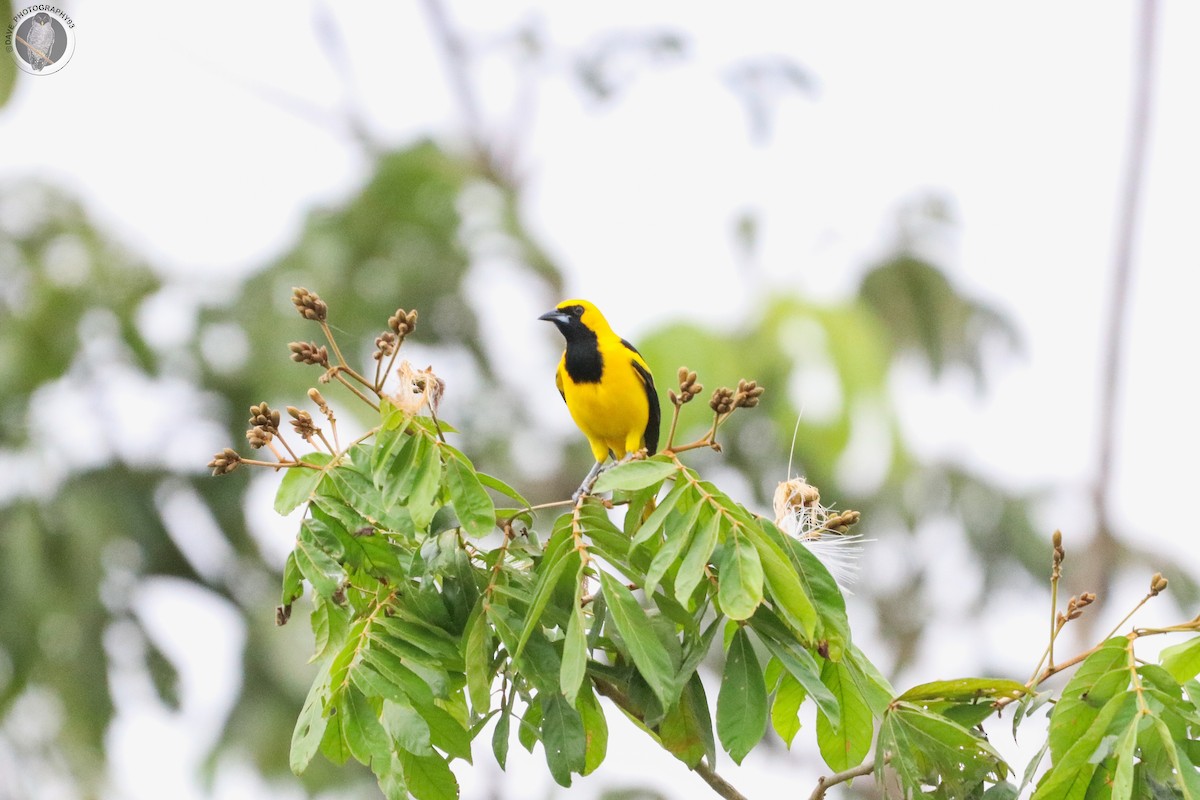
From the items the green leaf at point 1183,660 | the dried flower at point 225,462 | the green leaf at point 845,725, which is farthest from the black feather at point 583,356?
the green leaf at point 1183,660

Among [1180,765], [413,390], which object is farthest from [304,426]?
[1180,765]

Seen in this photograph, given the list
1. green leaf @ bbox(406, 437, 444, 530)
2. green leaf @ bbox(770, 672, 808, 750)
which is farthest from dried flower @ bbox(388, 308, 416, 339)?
green leaf @ bbox(770, 672, 808, 750)

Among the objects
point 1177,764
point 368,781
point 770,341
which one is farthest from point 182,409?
point 1177,764

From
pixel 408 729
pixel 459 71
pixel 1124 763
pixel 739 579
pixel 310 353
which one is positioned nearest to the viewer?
pixel 1124 763

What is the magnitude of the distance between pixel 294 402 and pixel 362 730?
6743 millimetres

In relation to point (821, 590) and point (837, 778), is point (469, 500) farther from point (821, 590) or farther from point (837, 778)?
point (837, 778)

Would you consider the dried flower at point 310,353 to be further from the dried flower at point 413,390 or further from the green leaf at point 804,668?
Answer: the green leaf at point 804,668

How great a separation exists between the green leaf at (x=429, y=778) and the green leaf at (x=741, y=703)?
52 centimetres

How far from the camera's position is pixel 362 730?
249cm

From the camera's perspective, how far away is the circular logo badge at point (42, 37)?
251 inches

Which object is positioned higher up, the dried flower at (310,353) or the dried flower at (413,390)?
the dried flower at (413,390)

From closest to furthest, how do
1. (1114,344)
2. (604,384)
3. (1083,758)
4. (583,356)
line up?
1. (1083,758)
2. (604,384)
3. (583,356)
4. (1114,344)

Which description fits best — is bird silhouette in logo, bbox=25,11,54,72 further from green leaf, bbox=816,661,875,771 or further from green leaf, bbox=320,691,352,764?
green leaf, bbox=816,661,875,771

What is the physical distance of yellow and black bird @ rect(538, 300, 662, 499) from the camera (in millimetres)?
5145
